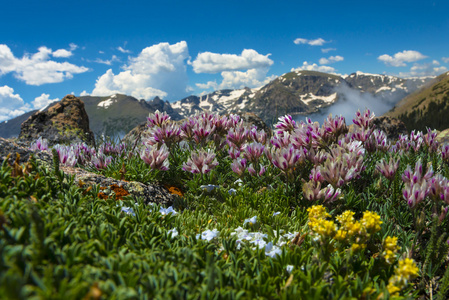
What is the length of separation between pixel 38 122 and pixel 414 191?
15096 mm

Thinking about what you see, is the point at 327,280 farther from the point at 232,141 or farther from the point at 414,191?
the point at 232,141

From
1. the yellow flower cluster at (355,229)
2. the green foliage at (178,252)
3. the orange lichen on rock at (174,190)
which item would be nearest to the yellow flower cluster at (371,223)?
the yellow flower cluster at (355,229)

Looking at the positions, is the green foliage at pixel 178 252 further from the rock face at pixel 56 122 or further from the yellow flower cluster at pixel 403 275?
the rock face at pixel 56 122

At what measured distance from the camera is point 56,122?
13.3 m

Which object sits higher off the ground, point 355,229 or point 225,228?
point 355,229

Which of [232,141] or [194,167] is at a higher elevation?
[232,141]

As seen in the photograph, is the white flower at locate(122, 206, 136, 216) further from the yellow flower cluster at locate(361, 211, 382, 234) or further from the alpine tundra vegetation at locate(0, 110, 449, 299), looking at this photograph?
the yellow flower cluster at locate(361, 211, 382, 234)

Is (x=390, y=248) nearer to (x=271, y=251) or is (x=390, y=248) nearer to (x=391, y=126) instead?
(x=271, y=251)

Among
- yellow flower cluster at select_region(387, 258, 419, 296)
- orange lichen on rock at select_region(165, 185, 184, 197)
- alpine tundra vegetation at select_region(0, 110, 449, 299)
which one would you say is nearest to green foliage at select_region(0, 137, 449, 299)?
alpine tundra vegetation at select_region(0, 110, 449, 299)

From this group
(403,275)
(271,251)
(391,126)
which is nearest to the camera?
(403,275)

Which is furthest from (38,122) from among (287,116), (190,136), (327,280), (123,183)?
(327,280)

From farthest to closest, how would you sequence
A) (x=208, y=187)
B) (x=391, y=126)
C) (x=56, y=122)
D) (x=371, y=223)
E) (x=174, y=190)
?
1. (x=391, y=126)
2. (x=56, y=122)
3. (x=174, y=190)
4. (x=208, y=187)
5. (x=371, y=223)

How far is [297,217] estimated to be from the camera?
4578mm

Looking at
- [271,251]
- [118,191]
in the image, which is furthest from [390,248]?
[118,191]
